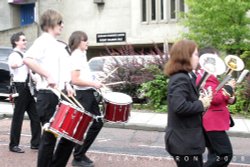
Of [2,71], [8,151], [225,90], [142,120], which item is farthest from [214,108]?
[2,71]

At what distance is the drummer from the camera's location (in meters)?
6.32

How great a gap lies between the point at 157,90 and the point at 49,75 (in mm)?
8720

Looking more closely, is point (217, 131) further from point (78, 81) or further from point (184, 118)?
point (78, 81)

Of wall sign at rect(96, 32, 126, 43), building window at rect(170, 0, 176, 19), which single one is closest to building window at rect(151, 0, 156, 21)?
building window at rect(170, 0, 176, 19)

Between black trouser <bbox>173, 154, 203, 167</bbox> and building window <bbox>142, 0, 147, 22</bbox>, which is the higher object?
building window <bbox>142, 0, 147, 22</bbox>

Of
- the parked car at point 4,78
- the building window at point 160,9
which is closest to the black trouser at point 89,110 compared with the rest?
the parked car at point 4,78

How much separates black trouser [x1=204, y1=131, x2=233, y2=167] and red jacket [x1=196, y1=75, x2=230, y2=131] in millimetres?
69

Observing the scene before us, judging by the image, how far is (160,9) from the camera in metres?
29.6

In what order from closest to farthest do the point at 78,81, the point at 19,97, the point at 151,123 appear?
the point at 78,81
the point at 19,97
the point at 151,123

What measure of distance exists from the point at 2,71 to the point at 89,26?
17.0 m

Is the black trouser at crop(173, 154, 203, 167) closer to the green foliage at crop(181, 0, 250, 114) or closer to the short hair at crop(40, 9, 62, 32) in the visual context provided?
the short hair at crop(40, 9, 62, 32)

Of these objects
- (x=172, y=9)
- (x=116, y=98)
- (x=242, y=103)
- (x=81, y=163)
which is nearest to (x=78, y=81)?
(x=116, y=98)

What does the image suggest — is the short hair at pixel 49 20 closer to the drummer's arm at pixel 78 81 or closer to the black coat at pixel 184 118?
the drummer's arm at pixel 78 81

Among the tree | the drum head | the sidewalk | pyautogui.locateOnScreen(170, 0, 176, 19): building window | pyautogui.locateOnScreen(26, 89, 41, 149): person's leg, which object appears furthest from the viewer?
pyautogui.locateOnScreen(170, 0, 176, 19): building window
